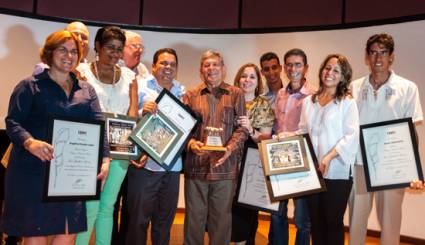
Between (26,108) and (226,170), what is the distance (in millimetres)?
1504

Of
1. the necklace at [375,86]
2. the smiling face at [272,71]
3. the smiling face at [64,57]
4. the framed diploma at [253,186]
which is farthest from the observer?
the smiling face at [272,71]

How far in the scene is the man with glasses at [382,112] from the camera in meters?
3.21

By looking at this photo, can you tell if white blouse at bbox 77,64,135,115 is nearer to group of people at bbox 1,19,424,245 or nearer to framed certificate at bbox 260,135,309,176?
group of people at bbox 1,19,424,245

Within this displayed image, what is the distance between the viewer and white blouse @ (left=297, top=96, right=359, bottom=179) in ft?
9.76

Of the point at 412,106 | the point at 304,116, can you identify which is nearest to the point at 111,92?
the point at 304,116

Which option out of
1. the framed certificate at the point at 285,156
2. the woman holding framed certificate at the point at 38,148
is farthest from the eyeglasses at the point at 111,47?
the framed certificate at the point at 285,156

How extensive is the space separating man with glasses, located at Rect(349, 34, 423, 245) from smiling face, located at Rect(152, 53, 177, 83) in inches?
58.9

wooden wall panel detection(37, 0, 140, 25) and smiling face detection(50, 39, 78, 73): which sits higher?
wooden wall panel detection(37, 0, 140, 25)

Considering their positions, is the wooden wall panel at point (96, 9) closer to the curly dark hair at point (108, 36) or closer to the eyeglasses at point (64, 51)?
the curly dark hair at point (108, 36)

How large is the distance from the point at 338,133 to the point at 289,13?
3138 millimetres

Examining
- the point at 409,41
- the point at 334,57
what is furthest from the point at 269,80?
the point at 409,41

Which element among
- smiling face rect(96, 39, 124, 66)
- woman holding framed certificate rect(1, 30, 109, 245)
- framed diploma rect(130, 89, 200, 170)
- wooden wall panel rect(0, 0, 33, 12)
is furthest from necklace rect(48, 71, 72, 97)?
wooden wall panel rect(0, 0, 33, 12)

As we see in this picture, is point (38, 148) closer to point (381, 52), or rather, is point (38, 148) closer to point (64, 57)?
point (64, 57)

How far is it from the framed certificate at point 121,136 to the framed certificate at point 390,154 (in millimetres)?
1684
